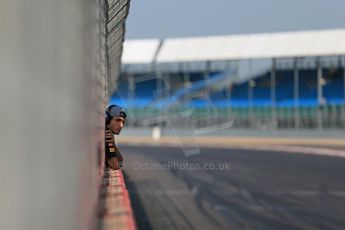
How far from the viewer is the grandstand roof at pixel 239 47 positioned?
56.7 m

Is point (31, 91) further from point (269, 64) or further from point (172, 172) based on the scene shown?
point (269, 64)

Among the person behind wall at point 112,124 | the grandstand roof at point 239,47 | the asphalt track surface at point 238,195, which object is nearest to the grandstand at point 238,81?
the grandstand roof at point 239,47

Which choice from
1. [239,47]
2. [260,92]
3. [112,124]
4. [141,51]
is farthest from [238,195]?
[260,92]

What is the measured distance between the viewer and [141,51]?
2603 inches

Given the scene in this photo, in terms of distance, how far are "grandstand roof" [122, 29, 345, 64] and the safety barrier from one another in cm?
4875

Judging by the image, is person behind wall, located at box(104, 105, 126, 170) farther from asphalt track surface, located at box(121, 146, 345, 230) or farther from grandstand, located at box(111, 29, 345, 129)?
grandstand, located at box(111, 29, 345, 129)

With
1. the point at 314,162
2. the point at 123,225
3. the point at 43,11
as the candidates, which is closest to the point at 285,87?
the point at 314,162

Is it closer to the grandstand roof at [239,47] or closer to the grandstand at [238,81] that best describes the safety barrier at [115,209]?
the grandstand at [238,81]

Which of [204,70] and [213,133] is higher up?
[204,70]

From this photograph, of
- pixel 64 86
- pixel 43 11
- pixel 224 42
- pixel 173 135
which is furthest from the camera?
pixel 224 42

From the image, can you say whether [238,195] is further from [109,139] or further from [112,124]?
[112,124]

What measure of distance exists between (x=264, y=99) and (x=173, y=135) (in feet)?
52.3

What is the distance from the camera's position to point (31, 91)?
7.38 feet

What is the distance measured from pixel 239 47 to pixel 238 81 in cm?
767
